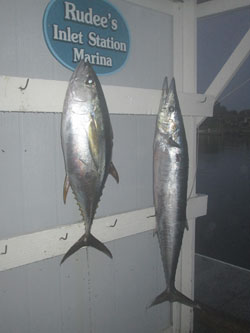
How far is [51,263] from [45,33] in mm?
1444

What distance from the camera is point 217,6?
95.0 inches

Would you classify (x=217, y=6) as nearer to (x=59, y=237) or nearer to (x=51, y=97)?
(x=51, y=97)

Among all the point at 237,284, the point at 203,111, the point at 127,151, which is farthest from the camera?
the point at 237,284

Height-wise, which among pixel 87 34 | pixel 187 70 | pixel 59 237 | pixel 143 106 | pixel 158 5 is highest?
pixel 158 5

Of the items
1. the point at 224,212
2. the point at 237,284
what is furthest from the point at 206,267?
the point at 224,212

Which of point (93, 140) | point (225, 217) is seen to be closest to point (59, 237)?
point (93, 140)

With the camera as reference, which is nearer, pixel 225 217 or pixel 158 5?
pixel 158 5

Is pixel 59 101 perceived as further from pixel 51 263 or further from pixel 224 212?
pixel 224 212

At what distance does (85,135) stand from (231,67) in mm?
1500

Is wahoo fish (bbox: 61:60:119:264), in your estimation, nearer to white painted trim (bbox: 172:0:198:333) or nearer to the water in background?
white painted trim (bbox: 172:0:198:333)

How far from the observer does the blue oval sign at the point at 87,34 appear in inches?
69.1

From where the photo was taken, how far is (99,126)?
149 centimetres

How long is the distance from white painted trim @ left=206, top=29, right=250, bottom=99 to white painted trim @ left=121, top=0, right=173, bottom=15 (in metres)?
0.60

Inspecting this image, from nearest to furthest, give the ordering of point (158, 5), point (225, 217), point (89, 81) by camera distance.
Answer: point (89, 81), point (158, 5), point (225, 217)
